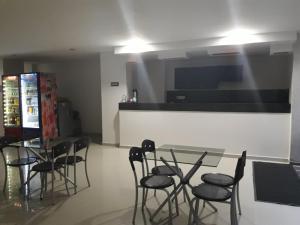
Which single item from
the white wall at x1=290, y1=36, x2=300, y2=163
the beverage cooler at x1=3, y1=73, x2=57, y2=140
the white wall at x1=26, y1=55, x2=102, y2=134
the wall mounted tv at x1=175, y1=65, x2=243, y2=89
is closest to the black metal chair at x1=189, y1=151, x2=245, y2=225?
the white wall at x1=290, y1=36, x2=300, y2=163

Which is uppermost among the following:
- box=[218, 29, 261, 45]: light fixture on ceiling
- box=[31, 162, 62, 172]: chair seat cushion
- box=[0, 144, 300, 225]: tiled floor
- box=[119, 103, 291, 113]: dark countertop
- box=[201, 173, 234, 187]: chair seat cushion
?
box=[218, 29, 261, 45]: light fixture on ceiling

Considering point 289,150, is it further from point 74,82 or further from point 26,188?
point 74,82

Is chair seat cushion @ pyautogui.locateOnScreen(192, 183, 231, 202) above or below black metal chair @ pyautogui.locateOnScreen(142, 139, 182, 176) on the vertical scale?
below

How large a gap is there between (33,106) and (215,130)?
4.86 metres

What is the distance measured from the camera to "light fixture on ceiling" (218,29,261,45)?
14.1 feet

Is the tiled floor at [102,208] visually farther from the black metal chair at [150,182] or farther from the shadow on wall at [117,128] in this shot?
the shadow on wall at [117,128]

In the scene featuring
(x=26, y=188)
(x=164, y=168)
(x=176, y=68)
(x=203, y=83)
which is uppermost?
(x=176, y=68)

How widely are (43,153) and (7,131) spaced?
13.9ft

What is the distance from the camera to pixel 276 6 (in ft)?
9.54

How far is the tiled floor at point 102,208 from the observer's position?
269 centimetres

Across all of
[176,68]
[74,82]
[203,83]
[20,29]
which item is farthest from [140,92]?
[20,29]

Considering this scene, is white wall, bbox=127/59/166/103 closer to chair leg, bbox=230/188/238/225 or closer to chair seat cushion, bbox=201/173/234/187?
chair seat cushion, bbox=201/173/234/187

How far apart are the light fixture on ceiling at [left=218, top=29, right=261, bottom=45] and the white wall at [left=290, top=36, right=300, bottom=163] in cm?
85

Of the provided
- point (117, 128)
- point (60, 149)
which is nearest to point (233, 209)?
point (60, 149)
